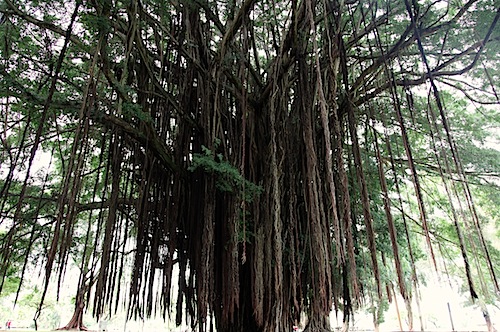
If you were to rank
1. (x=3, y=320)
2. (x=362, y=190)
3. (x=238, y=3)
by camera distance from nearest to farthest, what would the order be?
(x=362, y=190)
(x=238, y=3)
(x=3, y=320)

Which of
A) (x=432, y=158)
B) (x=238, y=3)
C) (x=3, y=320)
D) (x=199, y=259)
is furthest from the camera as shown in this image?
(x=3, y=320)

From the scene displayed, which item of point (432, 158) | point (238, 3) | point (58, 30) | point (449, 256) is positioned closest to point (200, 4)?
point (238, 3)

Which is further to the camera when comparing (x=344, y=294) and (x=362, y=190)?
(x=344, y=294)

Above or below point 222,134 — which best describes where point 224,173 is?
below

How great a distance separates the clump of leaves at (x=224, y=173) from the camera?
2.04m

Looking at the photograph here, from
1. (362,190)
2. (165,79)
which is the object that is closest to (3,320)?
(165,79)

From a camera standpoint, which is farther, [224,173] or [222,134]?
[222,134]

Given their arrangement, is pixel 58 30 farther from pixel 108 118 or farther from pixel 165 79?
pixel 165 79

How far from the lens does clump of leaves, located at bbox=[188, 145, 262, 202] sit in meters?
2.04

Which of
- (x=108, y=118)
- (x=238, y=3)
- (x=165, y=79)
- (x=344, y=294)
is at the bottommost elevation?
(x=344, y=294)

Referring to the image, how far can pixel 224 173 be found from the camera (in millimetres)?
2119

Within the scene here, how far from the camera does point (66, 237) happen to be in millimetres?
1637

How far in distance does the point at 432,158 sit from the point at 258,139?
182 cm

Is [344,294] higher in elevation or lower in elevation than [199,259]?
lower
